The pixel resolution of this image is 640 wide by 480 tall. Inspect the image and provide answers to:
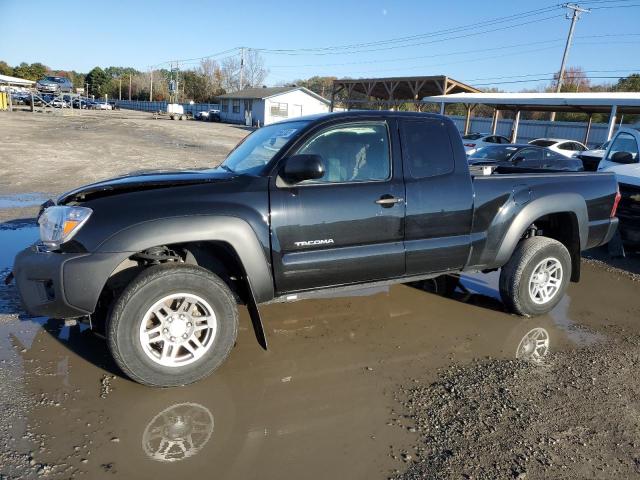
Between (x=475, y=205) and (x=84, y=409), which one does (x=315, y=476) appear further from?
(x=475, y=205)

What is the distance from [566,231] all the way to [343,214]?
2797 millimetres

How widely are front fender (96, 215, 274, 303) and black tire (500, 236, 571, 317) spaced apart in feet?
8.06

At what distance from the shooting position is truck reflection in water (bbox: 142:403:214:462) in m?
2.75

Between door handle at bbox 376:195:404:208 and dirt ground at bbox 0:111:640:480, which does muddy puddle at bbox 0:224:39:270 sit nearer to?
dirt ground at bbox 0:111:640:480

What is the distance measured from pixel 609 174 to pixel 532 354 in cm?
235

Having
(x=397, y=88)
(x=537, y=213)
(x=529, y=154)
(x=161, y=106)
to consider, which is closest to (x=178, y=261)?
(x=537, y=213)

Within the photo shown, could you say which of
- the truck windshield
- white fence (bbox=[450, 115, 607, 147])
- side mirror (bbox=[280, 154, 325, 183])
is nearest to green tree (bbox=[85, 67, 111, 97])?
white fence (bbox=[450, 115, 607, 147])

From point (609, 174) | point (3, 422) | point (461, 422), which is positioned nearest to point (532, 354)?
point (461, 422)

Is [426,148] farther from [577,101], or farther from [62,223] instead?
[577,101]

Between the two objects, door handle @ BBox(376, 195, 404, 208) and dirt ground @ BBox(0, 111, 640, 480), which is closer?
dirt ground @ BBox(0, 111, 640, 480)

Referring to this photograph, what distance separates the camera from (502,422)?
10.3 ft

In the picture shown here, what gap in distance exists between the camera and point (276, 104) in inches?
2154

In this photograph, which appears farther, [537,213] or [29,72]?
[29,72]

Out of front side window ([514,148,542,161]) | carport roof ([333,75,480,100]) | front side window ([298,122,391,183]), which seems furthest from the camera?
carport roof ([333,75,480,100])
